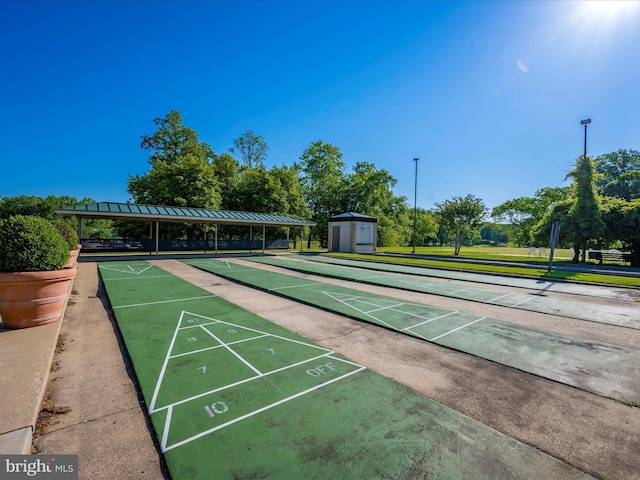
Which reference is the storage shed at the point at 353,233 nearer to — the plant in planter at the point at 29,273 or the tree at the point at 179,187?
the tree at the point at 179,187

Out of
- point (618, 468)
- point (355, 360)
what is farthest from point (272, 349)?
point (618, 468)

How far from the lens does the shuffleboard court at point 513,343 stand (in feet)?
13.0

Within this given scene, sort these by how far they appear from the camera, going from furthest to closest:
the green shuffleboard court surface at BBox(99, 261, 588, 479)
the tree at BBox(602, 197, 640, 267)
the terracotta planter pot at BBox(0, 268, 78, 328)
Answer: the tree at BBox(602, 197, 640, 267) → the terracotta planter pot at BBox(0, 268, 78, 328) → the green shuffleboard court surface at BBox(99, 261, 588, 479)

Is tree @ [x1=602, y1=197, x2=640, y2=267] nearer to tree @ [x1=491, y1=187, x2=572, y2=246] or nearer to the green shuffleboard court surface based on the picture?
tree @ [x1=491, y1=187, x2=572, y2=246]

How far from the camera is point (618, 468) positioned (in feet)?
7.76

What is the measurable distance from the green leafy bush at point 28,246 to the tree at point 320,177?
33.3m

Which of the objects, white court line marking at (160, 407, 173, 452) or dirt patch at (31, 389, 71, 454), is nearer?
white court line marking at (160, 407, 173, 452)

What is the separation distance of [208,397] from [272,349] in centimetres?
150

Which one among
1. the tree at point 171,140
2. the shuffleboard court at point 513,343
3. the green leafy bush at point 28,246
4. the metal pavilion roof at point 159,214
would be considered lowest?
the shuffleboard court at point 513,343

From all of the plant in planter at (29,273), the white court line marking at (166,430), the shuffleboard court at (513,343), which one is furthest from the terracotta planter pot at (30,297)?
the shuffleboard court at (513,343)

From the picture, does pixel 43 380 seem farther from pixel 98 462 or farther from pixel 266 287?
pixel 266 287

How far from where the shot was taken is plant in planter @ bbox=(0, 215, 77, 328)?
Result: 453 centimetres

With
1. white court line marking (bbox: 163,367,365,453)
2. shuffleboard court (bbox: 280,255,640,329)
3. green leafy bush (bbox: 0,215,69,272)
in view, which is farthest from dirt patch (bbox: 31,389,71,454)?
shuffleboard court (bbox: 280,255,640,329)

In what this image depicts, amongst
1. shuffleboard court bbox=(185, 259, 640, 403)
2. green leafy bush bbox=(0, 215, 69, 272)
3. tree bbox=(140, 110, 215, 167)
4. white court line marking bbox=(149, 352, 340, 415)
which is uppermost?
tree bbox=(140, 110, 215, 167)
